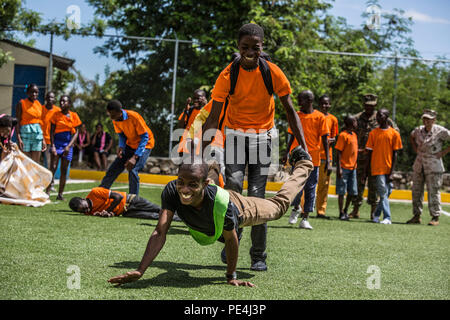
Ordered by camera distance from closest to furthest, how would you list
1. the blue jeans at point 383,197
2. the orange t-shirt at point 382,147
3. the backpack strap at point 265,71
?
1. the backpack strap at point 265,71
2. the blue jeans at point 383,197
3. the orange t-shirt at point 382,147

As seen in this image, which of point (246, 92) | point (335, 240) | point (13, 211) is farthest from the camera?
point (13, 211)

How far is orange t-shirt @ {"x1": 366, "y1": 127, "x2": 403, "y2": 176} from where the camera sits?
33.1 ft

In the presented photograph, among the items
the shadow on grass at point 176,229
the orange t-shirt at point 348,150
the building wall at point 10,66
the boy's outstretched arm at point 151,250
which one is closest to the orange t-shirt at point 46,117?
the building wall at point 10,66

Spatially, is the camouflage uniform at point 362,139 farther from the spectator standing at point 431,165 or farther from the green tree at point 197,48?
the green tree at point 197,48

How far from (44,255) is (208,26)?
13160 mm

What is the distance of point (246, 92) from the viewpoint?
4.84 metres

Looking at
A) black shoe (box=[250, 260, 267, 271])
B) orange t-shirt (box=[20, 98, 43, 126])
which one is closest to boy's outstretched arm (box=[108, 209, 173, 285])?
black shoe (box=[250, 260, 267, 271])

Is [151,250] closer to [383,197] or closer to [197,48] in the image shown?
[383,197]

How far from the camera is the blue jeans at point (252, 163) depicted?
4996 millimetres

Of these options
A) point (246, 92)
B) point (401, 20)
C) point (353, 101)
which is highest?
point (401, 20)

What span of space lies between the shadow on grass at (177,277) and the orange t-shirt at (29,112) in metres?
6.29
